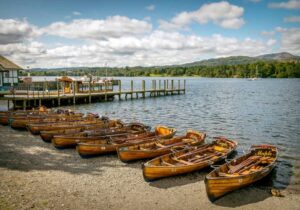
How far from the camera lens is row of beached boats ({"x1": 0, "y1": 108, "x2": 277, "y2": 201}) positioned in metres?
12.1

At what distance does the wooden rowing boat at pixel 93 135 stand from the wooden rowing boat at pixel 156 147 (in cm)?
191

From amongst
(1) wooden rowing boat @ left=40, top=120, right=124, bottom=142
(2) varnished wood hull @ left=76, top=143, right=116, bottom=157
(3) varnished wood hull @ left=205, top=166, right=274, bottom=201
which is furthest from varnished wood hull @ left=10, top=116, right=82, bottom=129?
(3) varnished wood hull @ left=205, top=166, right=274, bottom=201

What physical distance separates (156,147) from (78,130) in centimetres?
624

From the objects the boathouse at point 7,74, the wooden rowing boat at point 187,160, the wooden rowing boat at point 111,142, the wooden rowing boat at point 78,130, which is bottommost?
the wooden rowing boat at point 187,160

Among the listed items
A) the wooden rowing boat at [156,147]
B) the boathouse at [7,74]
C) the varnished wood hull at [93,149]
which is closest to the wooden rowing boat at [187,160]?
the wooden rowing boat at [156,147]

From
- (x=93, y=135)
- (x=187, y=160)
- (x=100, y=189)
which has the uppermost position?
(x=93, y=135)

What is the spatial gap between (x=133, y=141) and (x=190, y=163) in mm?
4675

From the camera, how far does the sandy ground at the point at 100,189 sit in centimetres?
1031

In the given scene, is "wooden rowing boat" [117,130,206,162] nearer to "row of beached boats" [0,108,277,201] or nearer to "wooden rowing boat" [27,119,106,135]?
"row of beached boats" [0,108,277,201]

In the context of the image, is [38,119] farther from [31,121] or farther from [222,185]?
[222,185]

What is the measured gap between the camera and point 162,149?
51.2 feet

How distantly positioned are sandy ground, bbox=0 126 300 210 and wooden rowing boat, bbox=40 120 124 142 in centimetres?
321

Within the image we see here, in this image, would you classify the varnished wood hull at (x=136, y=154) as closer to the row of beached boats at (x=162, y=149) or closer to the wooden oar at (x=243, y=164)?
the row of beached boats at (x=162, y=149)

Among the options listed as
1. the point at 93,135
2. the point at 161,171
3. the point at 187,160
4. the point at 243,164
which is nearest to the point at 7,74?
the point at 93,135
